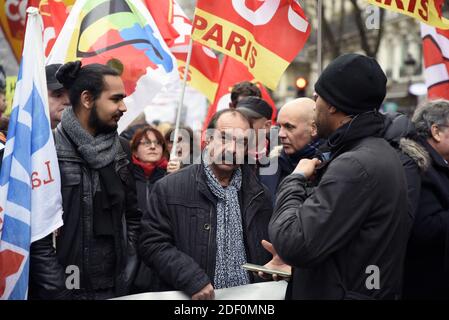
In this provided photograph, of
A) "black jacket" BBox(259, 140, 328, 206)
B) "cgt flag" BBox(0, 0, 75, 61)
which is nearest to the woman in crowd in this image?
"black jacket" BBox(259, 140, 328, 206)

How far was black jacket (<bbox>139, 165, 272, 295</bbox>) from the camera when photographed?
3602 mm

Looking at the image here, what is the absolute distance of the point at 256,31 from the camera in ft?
18.6

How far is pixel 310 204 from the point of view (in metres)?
2.81

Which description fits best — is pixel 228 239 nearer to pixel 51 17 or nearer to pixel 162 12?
pixel 51 17

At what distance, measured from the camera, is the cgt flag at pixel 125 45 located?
5105 mm

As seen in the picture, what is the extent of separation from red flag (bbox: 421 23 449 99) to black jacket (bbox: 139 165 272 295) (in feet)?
8.84

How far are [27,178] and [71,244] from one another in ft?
1.37

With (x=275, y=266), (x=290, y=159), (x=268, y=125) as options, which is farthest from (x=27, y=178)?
(x=268, y=125)

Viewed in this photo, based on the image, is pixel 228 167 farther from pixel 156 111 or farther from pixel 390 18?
pixel 390 18

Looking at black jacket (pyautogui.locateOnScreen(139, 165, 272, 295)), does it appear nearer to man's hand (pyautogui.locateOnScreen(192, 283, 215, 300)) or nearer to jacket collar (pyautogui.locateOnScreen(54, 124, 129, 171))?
man's hand (pyautogui.locateOnScreen(192, 283, 215, 300))

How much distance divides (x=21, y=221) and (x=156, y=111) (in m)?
8.57

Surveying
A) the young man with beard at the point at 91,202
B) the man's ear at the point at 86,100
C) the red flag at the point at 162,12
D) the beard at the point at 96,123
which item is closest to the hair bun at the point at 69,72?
the young man with beard at the point at 91,202

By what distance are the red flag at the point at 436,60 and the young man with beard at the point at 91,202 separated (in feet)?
Answer: 10.3
